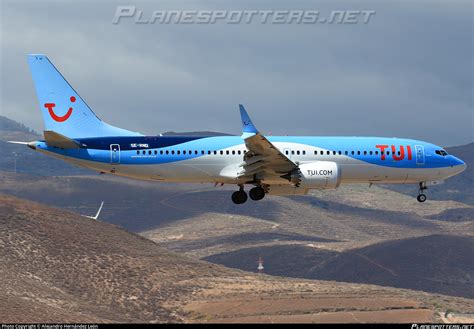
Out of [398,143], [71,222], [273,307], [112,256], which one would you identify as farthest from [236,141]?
[71,222]

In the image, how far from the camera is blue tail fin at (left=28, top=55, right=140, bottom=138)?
97625 millimetres

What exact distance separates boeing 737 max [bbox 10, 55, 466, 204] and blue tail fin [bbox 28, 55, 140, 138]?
9 cm

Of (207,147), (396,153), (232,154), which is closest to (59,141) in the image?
(207,147)

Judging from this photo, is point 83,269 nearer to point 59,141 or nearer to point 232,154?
point 59,141

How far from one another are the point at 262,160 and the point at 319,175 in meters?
5.08

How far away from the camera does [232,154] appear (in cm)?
9544

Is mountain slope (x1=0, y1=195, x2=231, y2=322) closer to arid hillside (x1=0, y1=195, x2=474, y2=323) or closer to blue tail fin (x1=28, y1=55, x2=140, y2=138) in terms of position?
arid hillside (x1=0, y1=195, x2=474, y2=323)

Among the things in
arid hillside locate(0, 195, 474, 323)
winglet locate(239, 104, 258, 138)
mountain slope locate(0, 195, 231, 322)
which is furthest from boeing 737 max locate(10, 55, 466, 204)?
mountain slope locate(0, 195, 231, 322)

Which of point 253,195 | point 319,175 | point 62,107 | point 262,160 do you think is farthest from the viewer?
point 62,107

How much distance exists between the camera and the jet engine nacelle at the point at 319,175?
94125 mm

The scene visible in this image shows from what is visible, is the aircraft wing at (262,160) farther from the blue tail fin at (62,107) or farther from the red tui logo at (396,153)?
the blue tail fin at (62,107)

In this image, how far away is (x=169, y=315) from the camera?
427ft

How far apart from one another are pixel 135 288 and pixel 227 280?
12554 mm

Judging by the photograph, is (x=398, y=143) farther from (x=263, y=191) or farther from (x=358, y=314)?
(x=358, y=314)
